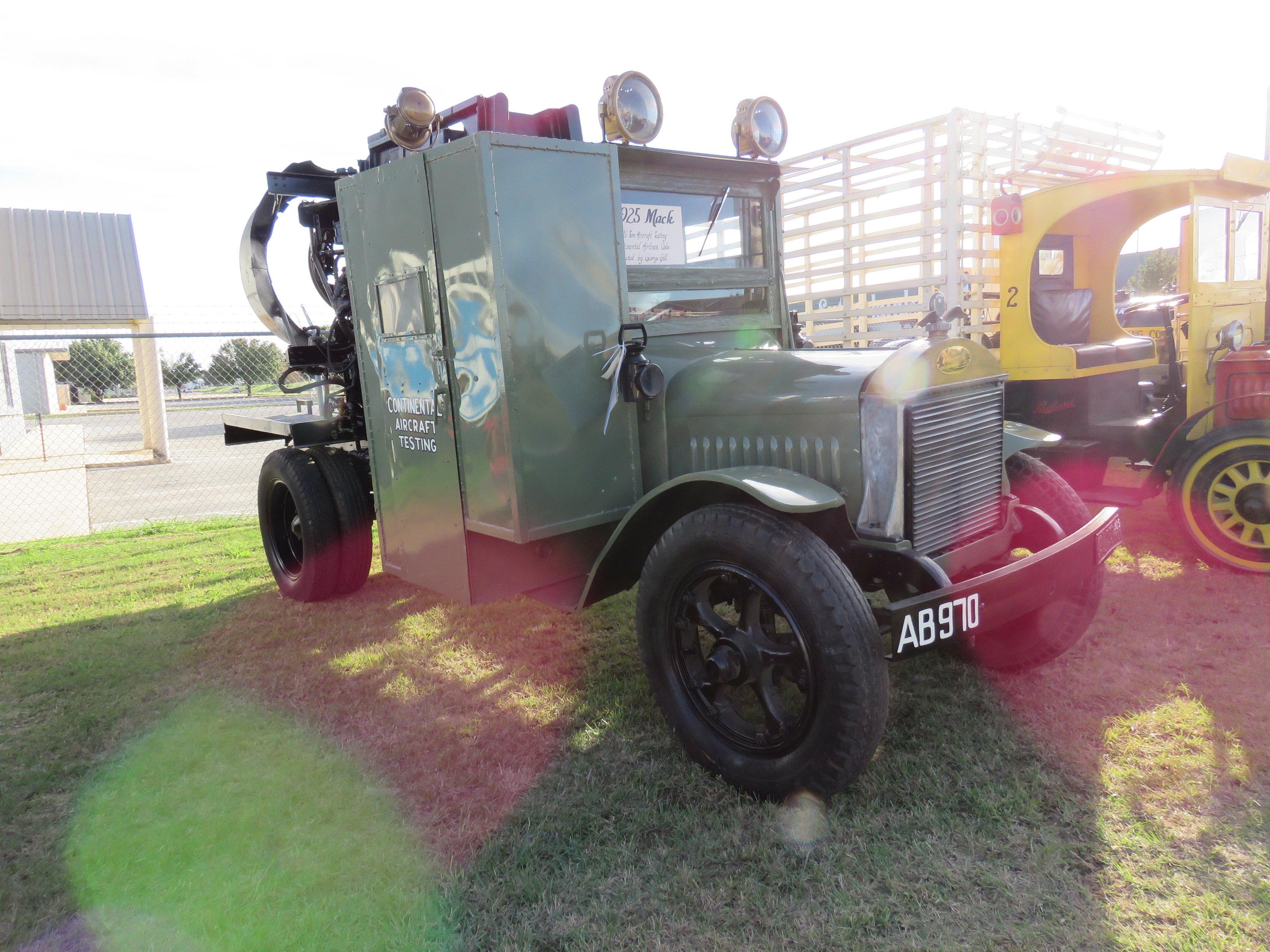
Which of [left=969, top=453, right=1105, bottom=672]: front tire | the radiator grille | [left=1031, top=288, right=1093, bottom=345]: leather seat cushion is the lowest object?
[left=969, top=453, right=1105, bottom=672]: front tire

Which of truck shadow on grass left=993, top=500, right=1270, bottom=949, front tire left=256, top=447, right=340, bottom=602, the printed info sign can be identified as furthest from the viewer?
front tire left=256, top=447, right=340, bottom=602

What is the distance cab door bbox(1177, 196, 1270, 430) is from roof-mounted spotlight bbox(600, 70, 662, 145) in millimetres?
3765

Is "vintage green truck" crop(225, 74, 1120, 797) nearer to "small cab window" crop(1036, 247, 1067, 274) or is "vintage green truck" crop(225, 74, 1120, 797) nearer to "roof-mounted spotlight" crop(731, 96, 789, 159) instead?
"roof-mounted spotlight" crop(731, 96, 789, 159)

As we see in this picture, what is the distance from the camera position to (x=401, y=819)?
8.74 ft

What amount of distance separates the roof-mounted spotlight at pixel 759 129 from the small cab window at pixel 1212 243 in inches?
119

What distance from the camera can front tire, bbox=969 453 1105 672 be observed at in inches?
129

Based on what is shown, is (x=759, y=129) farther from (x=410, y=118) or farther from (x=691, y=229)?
(x=410, y=118)

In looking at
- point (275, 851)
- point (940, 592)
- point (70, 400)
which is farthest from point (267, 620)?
point (70, 400)

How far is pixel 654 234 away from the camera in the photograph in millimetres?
3625

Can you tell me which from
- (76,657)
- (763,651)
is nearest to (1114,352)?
(763,651)

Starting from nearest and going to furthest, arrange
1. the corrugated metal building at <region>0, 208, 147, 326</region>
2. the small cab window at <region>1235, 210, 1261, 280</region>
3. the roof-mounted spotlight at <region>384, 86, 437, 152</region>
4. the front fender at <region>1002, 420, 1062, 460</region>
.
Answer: the roof-mounted spotlight at <region>384, 86, 437, 152</region> < the front fender at <region>1002, 420, 1062, 460</region> < the small cab window at <region>1235, 210, 1261, 280</region> < the corrugated metal building at <region>0, 208, 147, 326</region>

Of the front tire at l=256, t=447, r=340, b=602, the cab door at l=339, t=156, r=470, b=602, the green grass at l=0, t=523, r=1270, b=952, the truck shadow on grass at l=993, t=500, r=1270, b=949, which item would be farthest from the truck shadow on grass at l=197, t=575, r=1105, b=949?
the front tire at l=256, t=447, r=340, b=602

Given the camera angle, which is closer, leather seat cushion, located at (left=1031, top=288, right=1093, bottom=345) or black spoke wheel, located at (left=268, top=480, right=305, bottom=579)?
black spoke wheel, located at (left=268, top=480, right=305, bottom=579)

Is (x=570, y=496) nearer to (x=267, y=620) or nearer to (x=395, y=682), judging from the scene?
(x=395, y=682)
